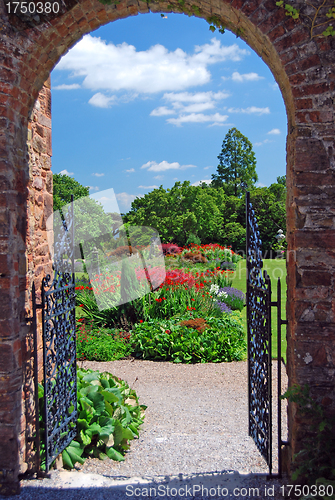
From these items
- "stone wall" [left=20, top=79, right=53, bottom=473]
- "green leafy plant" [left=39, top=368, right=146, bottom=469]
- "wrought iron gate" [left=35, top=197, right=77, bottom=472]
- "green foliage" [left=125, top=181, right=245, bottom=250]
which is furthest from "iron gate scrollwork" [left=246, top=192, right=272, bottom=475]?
"green foliage" [left=125, top=181, right=245, bottom=250]

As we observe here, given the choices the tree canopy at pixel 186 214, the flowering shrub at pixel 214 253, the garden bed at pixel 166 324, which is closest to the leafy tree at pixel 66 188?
the tree canopy at pixel 186 214

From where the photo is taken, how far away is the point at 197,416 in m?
3.91

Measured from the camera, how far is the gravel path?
2.50m

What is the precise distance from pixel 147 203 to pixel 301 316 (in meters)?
18.1

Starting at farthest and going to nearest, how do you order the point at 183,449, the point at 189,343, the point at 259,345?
1. the point at 189,343
2. the point at 183,449
3. the point at 259,345

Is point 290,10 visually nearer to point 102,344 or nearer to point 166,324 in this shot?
point 166,324

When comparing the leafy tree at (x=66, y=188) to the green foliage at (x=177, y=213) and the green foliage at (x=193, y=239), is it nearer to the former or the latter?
the green foliage at (x=177, y=213)

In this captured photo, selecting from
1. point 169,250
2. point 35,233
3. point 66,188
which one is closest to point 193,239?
point 169,250

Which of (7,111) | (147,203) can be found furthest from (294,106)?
(147,203)

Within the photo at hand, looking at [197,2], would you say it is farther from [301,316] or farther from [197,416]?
[197,416]

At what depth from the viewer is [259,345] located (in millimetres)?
2770

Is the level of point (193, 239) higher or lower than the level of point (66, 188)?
lower

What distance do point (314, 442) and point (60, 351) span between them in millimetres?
1954

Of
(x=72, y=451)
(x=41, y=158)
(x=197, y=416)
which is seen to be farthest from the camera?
(x=197, y=416)
